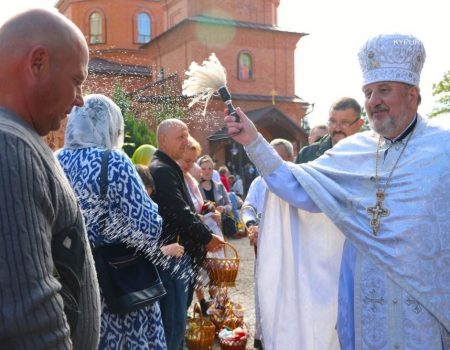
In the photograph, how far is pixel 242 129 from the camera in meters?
3.02

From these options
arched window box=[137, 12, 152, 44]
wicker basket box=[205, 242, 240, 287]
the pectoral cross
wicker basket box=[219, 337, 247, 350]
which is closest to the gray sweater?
the pectoral cross

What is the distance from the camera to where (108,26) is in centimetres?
4075

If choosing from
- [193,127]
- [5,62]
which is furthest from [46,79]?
[193,127]

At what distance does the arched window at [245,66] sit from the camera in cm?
2933

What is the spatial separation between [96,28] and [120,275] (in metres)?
40.8

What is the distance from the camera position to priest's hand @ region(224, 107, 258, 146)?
118 inches

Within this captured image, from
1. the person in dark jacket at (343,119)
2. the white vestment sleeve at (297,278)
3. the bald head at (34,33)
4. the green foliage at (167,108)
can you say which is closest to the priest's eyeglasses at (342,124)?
the person in dark jacket at (343,119)

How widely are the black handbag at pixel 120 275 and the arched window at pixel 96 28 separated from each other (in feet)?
131

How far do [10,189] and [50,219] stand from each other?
15 centimetres

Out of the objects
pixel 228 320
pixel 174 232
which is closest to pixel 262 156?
pixel 174 232

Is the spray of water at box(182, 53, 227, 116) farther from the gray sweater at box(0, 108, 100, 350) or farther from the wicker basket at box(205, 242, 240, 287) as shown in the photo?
the wicker basket at box(205, 242, 240, 287)

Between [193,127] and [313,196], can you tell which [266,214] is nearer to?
[313,196]

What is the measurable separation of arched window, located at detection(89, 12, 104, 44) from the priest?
39.8 meters

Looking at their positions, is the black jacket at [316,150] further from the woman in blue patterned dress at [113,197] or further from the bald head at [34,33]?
the bald head at [34,33]
